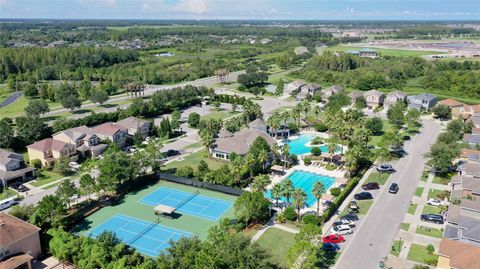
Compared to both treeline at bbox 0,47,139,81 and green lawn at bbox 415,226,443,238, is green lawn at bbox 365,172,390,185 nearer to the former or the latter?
green lawn at bbox 415,226,443,238

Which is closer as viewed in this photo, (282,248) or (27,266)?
(27,266)

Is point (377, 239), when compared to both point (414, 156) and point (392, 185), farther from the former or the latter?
point (414, 156)

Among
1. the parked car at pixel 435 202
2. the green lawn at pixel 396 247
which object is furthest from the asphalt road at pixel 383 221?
the parked car at pixel 435 202

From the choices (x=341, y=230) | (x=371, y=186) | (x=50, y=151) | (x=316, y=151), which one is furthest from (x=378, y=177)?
(x=50, y=151)

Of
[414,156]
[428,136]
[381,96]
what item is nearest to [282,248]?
[414,156]

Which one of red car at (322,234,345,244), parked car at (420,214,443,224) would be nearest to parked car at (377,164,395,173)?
parked car at (420,214,443,224)

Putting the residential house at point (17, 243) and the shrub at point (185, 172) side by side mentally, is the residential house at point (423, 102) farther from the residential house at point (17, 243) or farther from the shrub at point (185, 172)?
the residential house at point (17, 243)
